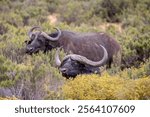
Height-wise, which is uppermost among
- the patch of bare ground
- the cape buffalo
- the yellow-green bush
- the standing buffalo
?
the patch of bare ground

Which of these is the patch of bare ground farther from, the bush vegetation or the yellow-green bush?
the yellow-green bush

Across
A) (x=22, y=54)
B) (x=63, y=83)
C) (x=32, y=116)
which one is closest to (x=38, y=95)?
(x=63, y=83)

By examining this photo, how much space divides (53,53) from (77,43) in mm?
1118

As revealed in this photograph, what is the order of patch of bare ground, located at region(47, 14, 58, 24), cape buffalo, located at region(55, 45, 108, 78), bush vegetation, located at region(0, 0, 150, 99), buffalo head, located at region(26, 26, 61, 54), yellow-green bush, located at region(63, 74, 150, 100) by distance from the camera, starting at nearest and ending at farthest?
yellow-green bush, located at region(63, 74, 150, 100) < bush vegetation, located at region(0, 0, 150, 99) < cape buffalo, located at region(55, 45, 108, 78) < buffalo head, located at region(26, 26, 61, 54) < patch of bare ground, located at region(47, 14, 58, 24)

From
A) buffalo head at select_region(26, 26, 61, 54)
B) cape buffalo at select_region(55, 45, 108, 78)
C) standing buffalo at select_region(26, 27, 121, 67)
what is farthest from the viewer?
buffalo head at select_region(26, 26, 61, 54)

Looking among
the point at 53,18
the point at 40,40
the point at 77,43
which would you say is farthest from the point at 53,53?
the point at 53,18

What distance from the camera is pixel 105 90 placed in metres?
9.10

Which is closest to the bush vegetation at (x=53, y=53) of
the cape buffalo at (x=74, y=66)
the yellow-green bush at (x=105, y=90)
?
the yellow-green bush at (x=105, y=90)

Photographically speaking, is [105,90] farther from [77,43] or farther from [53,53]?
[77,43]

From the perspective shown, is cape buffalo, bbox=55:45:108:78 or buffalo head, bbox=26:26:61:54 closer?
cape buffalo, bbox=55:45:108:78

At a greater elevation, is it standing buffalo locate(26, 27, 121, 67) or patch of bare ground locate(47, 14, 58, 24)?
patch of bare ground locate(47, 14, 58, 24)

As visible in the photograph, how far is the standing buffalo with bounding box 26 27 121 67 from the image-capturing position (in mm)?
13961

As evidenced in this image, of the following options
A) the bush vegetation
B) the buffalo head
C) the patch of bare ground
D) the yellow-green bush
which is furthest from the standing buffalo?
the patch of bare ground

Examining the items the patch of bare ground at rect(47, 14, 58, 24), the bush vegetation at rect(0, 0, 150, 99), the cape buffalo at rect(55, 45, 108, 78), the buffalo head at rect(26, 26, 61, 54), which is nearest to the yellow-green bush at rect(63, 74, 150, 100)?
the bush vegetation at rect(0, 0, 150, 99)
